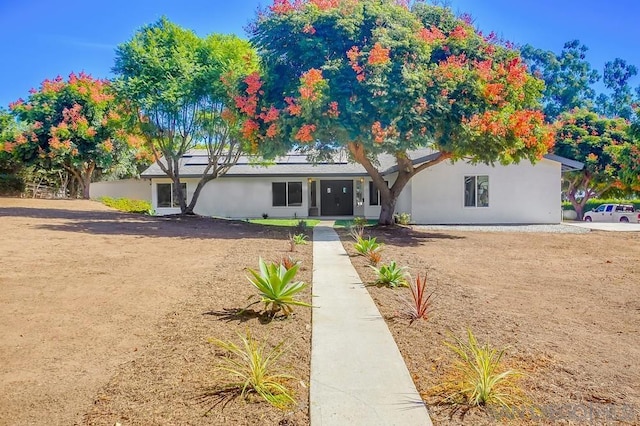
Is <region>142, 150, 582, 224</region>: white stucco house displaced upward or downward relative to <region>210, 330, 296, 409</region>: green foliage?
upward

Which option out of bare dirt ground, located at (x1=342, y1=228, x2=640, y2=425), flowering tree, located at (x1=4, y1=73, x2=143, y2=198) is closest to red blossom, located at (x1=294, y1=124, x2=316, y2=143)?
bare dirt ground, located at (x1=342, y1=228, x2=640, y2=425)

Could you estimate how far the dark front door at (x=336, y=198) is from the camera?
2838 centimetres

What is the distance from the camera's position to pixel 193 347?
15.4 ft

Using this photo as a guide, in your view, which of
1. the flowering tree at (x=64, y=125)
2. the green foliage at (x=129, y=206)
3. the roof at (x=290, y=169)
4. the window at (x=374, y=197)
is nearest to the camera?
the green foliage at (x=129, y=206)

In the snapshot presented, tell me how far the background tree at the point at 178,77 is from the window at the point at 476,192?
415 inches

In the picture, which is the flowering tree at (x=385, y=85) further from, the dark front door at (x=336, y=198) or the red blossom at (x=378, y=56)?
the dark front door at (x=336, y=198)

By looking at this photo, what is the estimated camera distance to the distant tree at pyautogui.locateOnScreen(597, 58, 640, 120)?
5069 cm

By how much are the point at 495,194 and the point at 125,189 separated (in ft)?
84.4

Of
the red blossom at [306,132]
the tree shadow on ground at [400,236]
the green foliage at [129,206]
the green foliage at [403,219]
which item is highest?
the red blossom at [306,132]

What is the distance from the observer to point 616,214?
28031 mm

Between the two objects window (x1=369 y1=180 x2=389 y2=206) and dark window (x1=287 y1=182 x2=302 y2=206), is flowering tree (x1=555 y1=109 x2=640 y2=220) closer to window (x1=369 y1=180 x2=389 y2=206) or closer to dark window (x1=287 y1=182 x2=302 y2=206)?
window (x1=369 y1=180 x2=389 y2=206)

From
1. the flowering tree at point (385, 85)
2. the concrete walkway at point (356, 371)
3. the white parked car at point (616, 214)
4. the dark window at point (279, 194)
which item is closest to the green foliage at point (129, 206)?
the dark window at point (279, 194)

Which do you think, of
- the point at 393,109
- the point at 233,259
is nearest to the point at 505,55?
the point at 393,109

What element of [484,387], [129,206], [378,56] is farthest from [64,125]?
[484,387]
